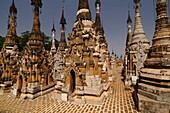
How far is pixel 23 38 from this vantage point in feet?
108

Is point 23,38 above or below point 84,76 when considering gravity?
above

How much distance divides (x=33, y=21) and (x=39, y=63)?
17.8 ft

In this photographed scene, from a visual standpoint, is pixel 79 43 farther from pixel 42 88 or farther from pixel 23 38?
pixel 23 38

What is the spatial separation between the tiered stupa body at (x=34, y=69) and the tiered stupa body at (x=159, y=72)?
32.2 ft

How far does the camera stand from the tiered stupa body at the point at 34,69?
952 cm

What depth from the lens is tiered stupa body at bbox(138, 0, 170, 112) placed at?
16.4ft

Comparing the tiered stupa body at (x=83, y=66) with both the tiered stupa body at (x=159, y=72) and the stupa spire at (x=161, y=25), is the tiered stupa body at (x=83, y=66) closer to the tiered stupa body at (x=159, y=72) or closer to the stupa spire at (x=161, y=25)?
the tiered stupa body at (x=159, y=72)

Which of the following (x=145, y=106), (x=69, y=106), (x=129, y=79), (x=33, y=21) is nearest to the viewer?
(x=145, y=106)

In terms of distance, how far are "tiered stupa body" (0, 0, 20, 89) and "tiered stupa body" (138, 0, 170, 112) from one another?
14.7 metres

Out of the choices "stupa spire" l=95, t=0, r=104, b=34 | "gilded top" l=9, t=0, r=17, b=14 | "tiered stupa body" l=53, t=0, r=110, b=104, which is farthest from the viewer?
"stupa spire" l=95, t=0, r=104, b=34

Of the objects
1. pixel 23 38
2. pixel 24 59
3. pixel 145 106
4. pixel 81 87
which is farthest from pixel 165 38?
pixel 23 38

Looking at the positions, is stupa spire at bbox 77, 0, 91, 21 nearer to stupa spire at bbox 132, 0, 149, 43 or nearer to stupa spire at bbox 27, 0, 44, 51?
stupa spire at bbox 27, 0, 44, 51

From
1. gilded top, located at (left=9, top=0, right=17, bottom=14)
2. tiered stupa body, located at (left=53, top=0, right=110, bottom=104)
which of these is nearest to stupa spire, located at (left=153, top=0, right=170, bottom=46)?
tiered stupa body, located at (left=53, top=0, right=110, bottom=104)

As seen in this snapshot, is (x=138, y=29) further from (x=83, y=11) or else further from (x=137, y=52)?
(x=83, y=11)
